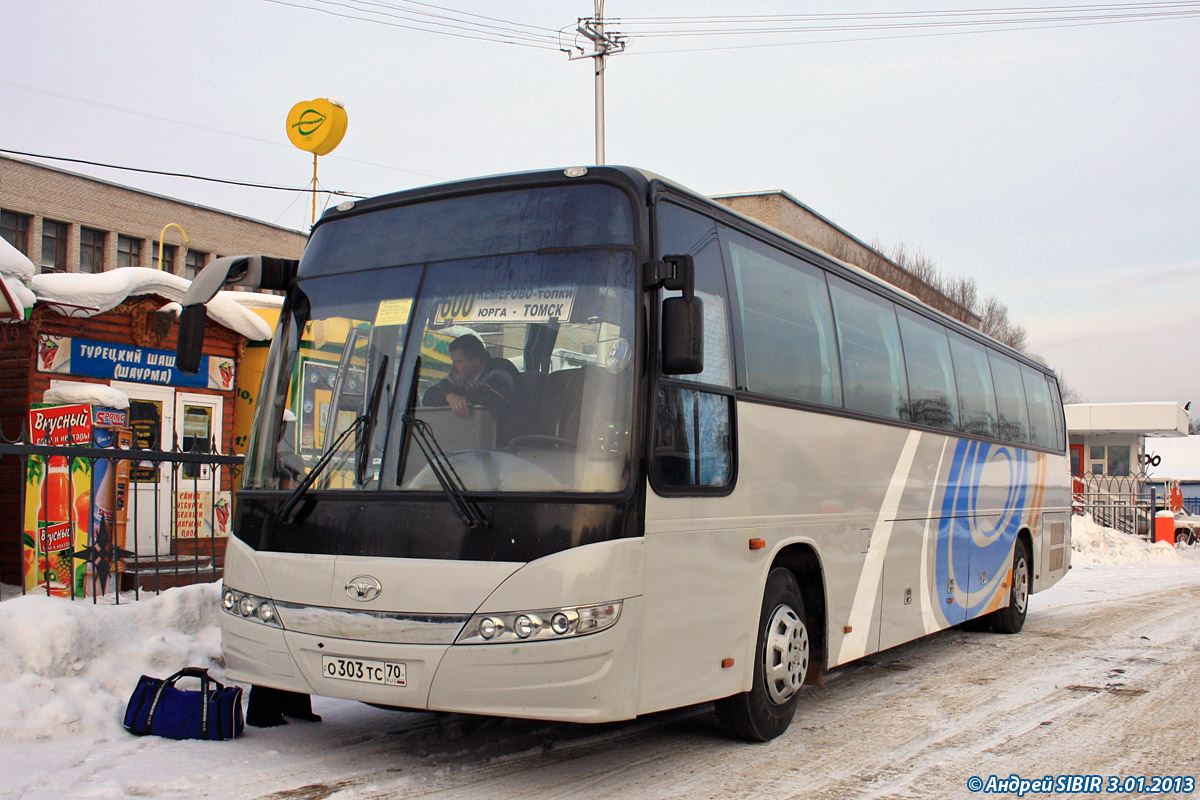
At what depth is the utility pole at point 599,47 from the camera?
84.3ft

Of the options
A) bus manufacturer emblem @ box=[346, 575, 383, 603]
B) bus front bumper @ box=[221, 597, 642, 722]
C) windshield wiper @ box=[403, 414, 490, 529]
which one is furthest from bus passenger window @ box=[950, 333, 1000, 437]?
bus manufacturer emblem @ box=[346, 575, 383, 603]

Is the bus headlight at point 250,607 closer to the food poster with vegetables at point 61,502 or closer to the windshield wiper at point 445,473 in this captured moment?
the windshield wiper at point 445,473

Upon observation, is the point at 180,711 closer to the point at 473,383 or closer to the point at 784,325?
the point at 473,383

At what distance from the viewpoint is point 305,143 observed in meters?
19.5

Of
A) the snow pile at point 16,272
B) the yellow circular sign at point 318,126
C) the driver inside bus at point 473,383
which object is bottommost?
the driver inside bus at point 473,383

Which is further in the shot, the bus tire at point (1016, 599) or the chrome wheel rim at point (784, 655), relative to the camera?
the bus tire at point (1016, 599)

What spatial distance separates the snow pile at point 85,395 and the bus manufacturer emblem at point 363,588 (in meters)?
6.63

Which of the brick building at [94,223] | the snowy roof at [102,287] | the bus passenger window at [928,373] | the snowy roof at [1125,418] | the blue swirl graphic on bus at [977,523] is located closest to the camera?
the bus passenger window at [928,373]

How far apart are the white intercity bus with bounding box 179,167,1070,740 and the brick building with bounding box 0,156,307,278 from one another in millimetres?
31372

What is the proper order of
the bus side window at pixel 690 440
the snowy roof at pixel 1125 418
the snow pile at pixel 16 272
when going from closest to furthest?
the bus side window at pixel 690 440, the snow pile at pixel 16 272, the snowy roof at pixel 1125 418

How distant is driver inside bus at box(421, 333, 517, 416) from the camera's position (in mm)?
5066

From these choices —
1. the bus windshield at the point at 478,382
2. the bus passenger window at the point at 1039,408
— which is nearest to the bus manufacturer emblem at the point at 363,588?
the bus windshield at the point at 478,382

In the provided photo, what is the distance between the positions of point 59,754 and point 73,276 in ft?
24.9

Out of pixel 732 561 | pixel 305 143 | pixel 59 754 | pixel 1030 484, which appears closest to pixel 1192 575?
pixel 1030 484
